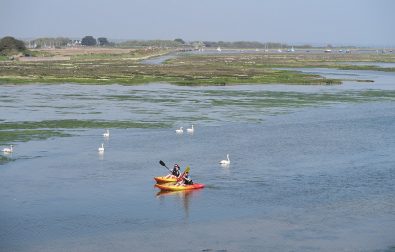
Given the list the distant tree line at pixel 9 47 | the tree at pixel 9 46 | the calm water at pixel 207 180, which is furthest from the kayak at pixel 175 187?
the tree at pixel 9 46

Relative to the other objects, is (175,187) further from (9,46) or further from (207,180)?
(9,46)

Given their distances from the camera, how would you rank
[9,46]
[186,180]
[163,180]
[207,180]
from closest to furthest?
[186,180], [163,180], [207,180], [9,46]

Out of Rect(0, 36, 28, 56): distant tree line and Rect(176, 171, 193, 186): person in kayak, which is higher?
Rect(0, 36, 28, 56): distant tree line

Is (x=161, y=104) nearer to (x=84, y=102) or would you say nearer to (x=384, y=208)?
(x=84, y=102)

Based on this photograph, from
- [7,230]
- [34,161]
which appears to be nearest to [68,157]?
[34,161]

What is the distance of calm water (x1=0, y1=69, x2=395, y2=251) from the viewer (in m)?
20.5

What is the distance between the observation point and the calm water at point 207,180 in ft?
67.4

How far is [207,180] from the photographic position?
2777 centimetres

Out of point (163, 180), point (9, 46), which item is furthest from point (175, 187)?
point (9, 46)

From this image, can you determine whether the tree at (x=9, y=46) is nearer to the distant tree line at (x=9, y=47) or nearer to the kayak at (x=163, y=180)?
the distant tree line at (x=9, y=47)

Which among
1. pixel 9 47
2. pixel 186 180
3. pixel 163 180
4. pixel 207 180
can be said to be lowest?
pixel 207 180

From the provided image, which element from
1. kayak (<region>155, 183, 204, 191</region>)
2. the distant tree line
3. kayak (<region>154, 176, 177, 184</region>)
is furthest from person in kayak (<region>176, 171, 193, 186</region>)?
the distant tree line

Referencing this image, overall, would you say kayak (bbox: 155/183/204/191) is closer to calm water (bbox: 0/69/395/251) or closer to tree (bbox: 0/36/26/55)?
calm water (bbox: 0/69/395/251)

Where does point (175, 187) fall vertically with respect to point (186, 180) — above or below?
below
